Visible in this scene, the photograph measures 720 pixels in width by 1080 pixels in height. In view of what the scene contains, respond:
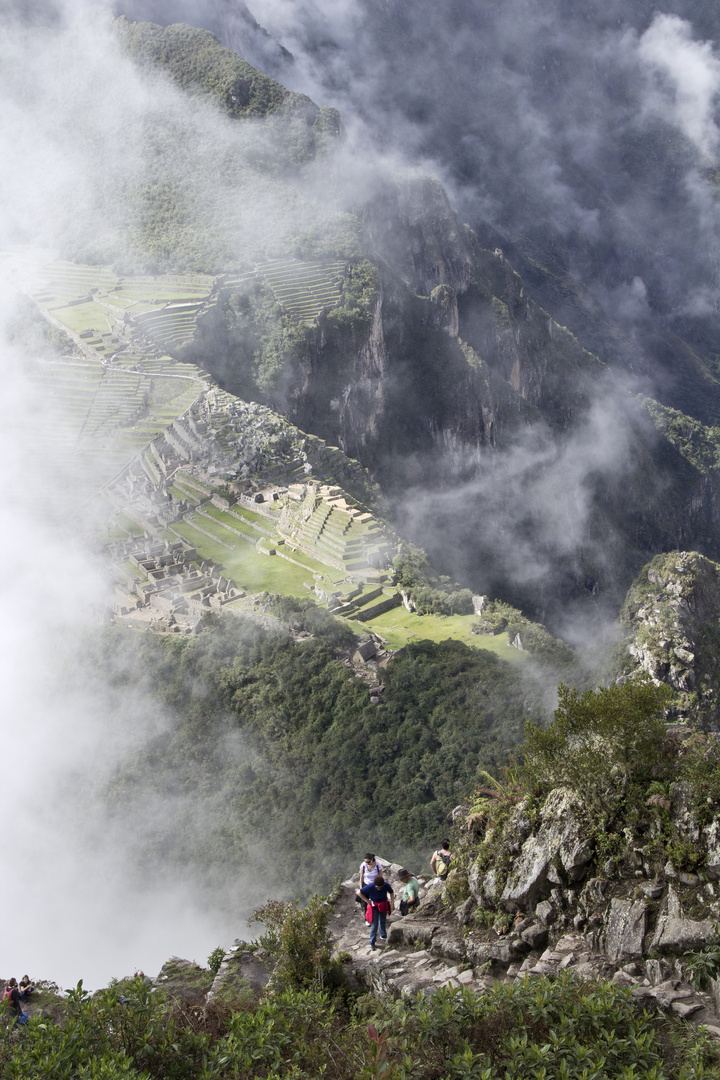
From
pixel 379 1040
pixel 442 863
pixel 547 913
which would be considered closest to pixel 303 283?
pixel 442 863

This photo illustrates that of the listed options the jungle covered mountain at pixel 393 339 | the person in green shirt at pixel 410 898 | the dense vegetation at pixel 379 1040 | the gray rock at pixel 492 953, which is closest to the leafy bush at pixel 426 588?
the jungle covered mountain at pixel 393 339

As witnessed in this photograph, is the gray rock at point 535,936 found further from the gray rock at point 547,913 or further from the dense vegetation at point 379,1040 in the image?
the dense vegetation at point 379,1040

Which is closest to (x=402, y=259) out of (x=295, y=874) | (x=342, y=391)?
(x=342, y=391)

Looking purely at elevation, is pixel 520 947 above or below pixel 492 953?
above

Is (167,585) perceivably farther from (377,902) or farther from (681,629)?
(377,902)

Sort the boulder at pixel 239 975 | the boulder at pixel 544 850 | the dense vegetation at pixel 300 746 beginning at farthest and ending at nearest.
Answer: the dense vegetation at pixel 300 746 < the boulder at pixel 239 975 < the boulder at pixel 544 850

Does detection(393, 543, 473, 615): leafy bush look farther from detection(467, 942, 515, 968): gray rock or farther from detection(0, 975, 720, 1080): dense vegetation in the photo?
detection(0, 975, 720, 1080): dense vegetation

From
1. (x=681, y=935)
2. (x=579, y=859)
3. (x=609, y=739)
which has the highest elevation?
(x=609, y=739)
